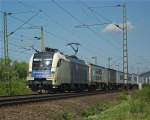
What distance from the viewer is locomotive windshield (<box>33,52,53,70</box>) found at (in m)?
34.5

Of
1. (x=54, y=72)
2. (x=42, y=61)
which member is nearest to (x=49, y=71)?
(x=54, y=72)

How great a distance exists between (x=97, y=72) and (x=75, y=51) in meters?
12.0

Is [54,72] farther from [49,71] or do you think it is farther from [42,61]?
[42,61]

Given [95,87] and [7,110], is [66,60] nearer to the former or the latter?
[95,87]

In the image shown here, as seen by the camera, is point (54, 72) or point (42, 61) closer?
point (54, 72)

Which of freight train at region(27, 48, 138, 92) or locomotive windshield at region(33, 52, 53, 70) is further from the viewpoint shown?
locomotive windshield at region(33, 52, 53, 70)

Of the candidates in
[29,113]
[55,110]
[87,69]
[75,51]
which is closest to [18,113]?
[29,113]

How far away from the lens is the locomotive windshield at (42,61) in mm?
34500

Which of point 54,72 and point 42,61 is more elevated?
point 42,61

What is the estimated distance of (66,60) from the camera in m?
37.6

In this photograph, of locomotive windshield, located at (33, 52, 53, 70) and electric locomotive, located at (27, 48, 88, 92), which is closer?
electric locomotive, located at (27, 48, 88, 92)

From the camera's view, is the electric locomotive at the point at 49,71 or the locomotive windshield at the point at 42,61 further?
the locomotive windshield at the point at 42,61

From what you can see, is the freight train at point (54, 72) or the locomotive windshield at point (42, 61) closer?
the freight train at point (54, 72)

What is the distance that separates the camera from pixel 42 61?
114 ft
